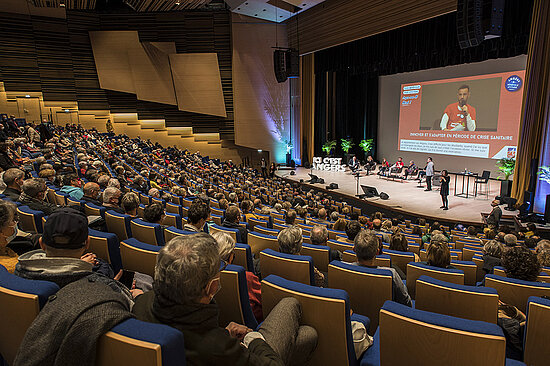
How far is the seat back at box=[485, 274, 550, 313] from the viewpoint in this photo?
8.07ft

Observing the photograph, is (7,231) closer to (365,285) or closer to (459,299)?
(365,285)

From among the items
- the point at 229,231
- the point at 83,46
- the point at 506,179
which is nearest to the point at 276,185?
the point at 506,179

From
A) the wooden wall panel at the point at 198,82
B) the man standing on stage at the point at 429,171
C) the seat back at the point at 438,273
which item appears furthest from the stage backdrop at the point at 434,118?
the seat back at the point at 438,273

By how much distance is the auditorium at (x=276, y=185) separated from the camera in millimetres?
1335

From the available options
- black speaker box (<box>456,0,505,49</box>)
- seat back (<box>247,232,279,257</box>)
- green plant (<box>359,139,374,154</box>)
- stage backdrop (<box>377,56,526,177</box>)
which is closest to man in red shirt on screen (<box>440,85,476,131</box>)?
stage backdrop (<box>377,56,526,177</box>)

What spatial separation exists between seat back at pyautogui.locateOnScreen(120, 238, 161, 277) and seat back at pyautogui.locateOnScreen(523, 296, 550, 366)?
2.24 meters

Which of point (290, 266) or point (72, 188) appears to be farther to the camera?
point (72, 188)

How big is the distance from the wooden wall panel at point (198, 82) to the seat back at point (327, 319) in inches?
826

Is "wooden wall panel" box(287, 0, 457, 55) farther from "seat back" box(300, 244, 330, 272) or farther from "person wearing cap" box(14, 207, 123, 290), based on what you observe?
"person wearing cap" box(14, 207, 123, 290)

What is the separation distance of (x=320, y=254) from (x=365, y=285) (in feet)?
3.52

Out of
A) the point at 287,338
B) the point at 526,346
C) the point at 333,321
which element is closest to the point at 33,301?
the point at 287,338

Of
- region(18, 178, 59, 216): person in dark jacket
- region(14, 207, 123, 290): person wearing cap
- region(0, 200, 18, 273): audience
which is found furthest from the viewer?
region(18, 178, 59, 216): person in dark jacket

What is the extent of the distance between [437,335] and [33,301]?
1.52m

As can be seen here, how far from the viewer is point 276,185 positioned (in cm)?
1524
